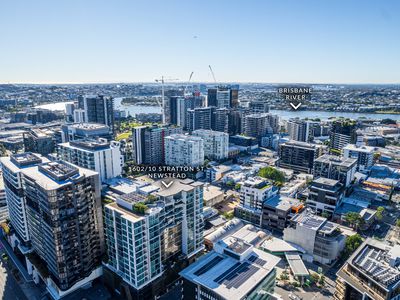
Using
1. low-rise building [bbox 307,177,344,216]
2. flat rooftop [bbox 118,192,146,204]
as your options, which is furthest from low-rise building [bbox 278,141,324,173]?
flat rooftop [bbox 118,192,146,204]

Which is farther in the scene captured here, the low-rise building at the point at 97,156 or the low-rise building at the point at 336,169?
the low-rise building at the point at 336,169

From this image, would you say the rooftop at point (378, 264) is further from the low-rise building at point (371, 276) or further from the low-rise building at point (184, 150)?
the low-rise building at point (184, 150)

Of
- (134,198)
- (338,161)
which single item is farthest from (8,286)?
(338,161)

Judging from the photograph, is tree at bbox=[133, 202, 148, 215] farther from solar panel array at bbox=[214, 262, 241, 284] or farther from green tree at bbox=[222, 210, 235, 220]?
green tree at bbox=[222, 210, 235, 220]

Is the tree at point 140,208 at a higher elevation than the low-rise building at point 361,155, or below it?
higher

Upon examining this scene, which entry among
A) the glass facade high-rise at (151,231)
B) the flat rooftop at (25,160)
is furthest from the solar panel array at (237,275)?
the flat rooftop at (25,160)

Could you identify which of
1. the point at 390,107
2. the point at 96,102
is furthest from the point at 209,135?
the point at 390,107
